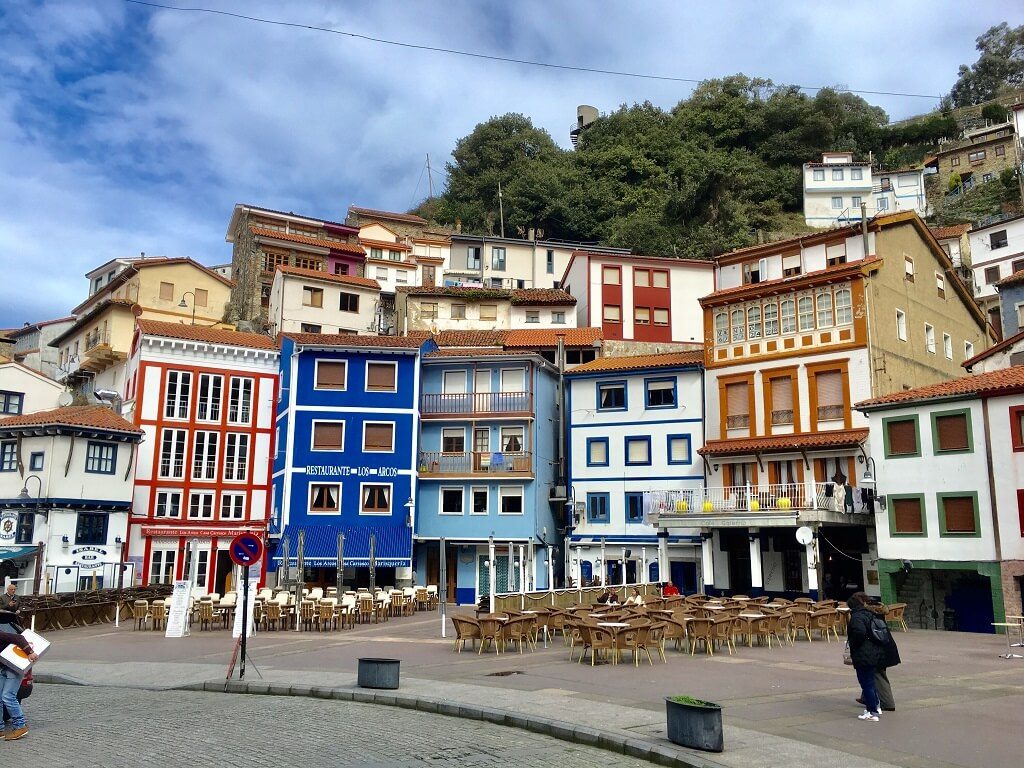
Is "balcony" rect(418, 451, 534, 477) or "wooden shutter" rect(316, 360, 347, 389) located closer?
"balcony" rect(418, 451, 534, 477)

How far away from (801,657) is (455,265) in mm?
55741

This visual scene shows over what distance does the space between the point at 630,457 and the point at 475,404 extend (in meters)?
7.91

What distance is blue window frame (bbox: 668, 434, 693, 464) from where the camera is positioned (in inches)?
Result: 1533

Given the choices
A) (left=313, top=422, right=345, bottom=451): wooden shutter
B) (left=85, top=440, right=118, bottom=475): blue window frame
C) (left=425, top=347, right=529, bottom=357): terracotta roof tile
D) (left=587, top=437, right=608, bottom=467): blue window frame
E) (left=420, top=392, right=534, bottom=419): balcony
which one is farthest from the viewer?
(left=425, top=347, right=529, bottom=357): terracotta roof tile

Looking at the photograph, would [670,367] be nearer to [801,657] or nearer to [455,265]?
[801,657]

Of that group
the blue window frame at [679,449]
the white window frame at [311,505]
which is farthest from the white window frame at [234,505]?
the blue window frame at [679,449]

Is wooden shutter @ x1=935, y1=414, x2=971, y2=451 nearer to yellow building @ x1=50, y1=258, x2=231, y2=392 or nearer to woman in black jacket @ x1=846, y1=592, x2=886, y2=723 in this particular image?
woman in black jacket @ x1=846, y1=592, x2=886, y2=723

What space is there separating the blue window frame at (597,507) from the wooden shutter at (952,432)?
15897 mm

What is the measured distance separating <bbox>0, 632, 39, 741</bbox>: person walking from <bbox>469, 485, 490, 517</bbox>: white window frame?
3088 centimetres

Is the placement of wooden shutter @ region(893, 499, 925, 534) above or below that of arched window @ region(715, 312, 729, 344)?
below

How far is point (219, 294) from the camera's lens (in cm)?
5672

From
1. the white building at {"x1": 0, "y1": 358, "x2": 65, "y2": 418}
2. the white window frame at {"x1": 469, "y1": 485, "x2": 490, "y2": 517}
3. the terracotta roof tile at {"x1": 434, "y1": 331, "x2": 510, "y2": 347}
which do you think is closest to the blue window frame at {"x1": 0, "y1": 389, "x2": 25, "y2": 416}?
the white building at {"x1": 0, "y1": 358, "x2": 65, "y2": 418}

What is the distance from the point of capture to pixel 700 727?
31.4 ft

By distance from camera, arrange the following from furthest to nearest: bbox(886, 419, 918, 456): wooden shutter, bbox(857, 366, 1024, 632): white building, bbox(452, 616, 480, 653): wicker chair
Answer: bbox(886, 419, 918, 456): wooden shutter, bbox(857, 366, 1024, 632): white building, bbox(452, 616, 480, 653): wicker chair
